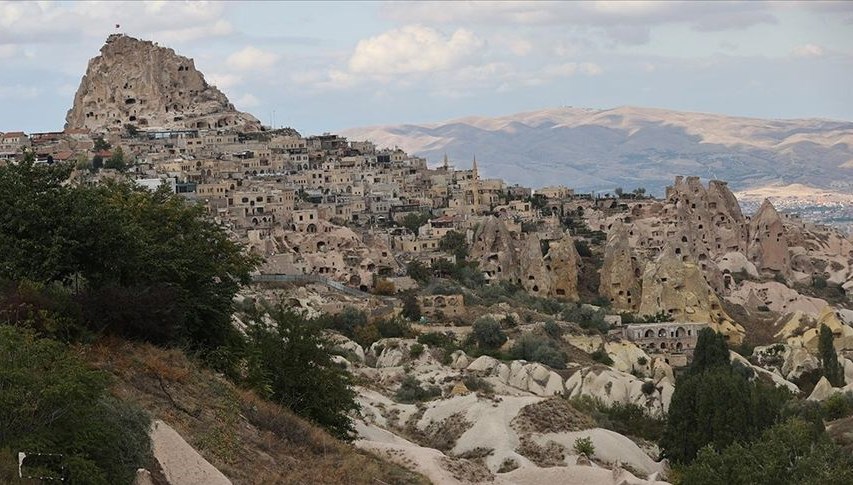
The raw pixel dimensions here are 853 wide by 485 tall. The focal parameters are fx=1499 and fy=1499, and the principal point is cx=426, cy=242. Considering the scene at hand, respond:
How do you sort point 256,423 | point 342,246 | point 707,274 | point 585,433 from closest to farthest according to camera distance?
point 256,423
point 585,433
point 342,246
point 707,274

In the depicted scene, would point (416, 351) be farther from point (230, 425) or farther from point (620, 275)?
point (230, 425)

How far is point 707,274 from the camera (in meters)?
66.9

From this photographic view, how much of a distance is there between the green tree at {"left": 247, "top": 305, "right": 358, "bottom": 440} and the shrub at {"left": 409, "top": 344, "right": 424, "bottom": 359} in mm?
16823

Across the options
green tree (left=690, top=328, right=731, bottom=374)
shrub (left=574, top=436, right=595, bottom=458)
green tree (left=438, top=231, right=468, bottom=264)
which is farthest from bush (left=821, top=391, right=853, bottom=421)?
green tree (left=438, top=231, right=468, bottom=264)

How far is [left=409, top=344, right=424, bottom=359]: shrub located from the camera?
43781 mm

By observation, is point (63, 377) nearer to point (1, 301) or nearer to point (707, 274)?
point (1, 301)

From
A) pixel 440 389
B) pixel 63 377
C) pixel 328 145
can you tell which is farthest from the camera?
pixel 328 145

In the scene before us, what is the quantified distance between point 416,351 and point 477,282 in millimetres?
17483

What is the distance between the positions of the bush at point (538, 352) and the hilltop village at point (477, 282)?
99mm

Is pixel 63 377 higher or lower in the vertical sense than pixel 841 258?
higher

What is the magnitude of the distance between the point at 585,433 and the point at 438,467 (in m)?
8.44

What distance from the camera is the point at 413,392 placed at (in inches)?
1508

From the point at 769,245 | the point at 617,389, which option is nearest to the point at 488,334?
the point at 617,389

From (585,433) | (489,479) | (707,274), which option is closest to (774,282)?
(707,274)
